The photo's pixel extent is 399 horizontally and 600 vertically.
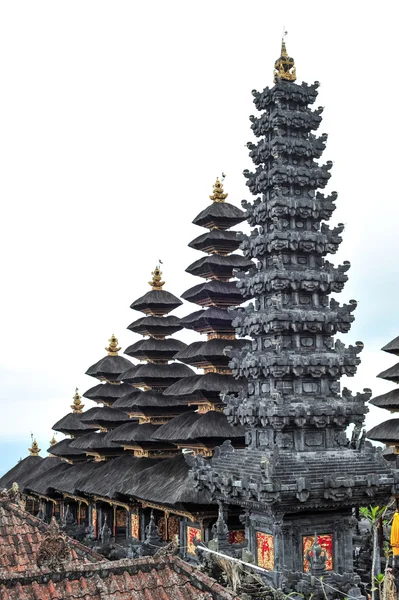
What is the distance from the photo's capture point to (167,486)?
1040 inches

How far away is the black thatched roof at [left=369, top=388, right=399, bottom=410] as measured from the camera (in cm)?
3169

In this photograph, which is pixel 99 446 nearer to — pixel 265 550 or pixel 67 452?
pixel 67 452

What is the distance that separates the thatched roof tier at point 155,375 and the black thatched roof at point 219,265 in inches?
247

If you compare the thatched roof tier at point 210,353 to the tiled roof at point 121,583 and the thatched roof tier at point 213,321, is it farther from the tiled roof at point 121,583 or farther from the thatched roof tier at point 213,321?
the tiled roof at point 121,583

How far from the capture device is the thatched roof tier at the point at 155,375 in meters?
35.0

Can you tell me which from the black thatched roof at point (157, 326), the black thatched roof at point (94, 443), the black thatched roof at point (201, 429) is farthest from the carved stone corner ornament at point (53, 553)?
the black thatched roof at point (94, 443)

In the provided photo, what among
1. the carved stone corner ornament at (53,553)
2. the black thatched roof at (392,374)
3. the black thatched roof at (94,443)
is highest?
the black thatched roof at (392,374)

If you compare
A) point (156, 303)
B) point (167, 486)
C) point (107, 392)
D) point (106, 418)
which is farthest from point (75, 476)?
point (167, 486)

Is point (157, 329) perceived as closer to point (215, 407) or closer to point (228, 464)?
point (215, 407)

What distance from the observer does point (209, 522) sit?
2500 centimetres

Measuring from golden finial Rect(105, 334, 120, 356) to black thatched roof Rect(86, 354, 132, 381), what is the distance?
0.63 metres

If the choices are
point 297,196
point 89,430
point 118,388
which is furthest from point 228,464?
point 89,430

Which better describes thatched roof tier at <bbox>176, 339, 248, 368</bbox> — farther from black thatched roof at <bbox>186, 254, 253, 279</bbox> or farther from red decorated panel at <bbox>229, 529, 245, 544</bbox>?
red decorated panel at <bbox>229, 529, 245, 544</bbox>

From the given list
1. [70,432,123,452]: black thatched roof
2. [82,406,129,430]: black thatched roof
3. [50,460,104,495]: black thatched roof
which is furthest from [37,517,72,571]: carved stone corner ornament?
[82,406,129,430]: black thatched roof
